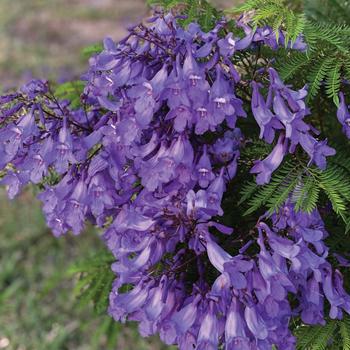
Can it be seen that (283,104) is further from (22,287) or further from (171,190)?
(22,287)

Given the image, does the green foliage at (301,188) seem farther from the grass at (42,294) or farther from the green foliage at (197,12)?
the grass at (42,294)

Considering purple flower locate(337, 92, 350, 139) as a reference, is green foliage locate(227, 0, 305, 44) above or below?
above

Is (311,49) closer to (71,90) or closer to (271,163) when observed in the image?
(271,163)

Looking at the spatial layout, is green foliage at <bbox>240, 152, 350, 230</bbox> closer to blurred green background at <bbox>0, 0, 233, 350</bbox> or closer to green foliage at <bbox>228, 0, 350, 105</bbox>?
green foliage at <bbox>228, 0, 350, 105</bbox>

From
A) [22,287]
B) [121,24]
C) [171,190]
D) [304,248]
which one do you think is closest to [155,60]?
[171,190]

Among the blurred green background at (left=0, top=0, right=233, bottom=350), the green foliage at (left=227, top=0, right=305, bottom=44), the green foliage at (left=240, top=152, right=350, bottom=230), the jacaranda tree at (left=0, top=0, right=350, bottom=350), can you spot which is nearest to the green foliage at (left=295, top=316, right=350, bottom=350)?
the jacaranda tree at (left=0, top=0, right=350, bottom=350)

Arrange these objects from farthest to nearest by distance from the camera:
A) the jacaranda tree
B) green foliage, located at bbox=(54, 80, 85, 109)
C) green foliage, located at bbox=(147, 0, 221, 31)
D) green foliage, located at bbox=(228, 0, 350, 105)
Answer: green foliage, located at bbox=(54, 80, 85, 109)
green foliage, located at bbox=(147, 0, 221, 31)
green foliage, located at bbox=(228, 0, 350, 105)
the jacaranda tree
